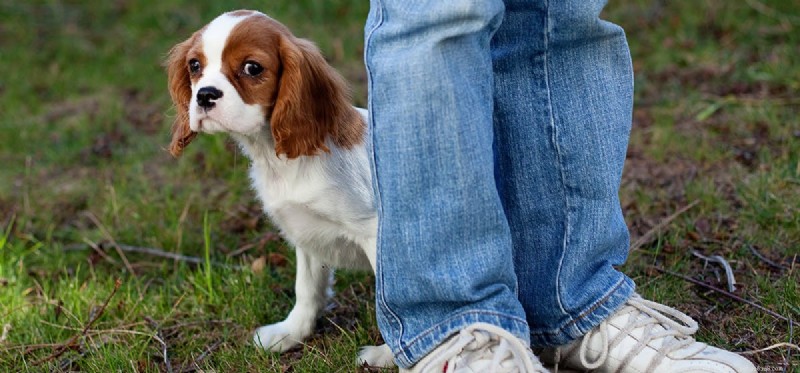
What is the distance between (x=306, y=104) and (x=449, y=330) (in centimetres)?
68

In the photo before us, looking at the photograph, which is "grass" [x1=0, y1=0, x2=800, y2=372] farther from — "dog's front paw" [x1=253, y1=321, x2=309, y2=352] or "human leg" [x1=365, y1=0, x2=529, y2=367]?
A: "human leg" [x1=365, y1=0, x2=529, y2=367]

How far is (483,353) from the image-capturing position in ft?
6.62

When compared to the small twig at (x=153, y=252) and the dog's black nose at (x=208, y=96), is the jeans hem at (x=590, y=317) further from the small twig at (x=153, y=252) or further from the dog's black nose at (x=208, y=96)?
the small twig at (x=153, y=252)

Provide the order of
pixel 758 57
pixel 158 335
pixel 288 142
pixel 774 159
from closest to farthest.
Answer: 1. pixel 288 142
2. pixel 158 335
3. pixel 774 159
4. pixel 758 57

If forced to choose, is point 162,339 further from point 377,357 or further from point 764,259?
point 764,259

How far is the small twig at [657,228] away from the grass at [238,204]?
0.01m

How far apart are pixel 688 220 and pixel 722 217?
0.37 ft

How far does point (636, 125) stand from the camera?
14.1ft

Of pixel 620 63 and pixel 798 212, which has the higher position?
pixel 620 63

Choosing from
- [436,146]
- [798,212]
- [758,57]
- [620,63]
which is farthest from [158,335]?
[758,57]

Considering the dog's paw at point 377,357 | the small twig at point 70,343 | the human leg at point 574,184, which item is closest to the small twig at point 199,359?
the small twig at point 70,343

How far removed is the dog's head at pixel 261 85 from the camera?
2.26 metres

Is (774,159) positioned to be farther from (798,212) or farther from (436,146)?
(436,146)

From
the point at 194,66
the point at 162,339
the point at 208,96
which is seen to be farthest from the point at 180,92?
the point at 162,339
